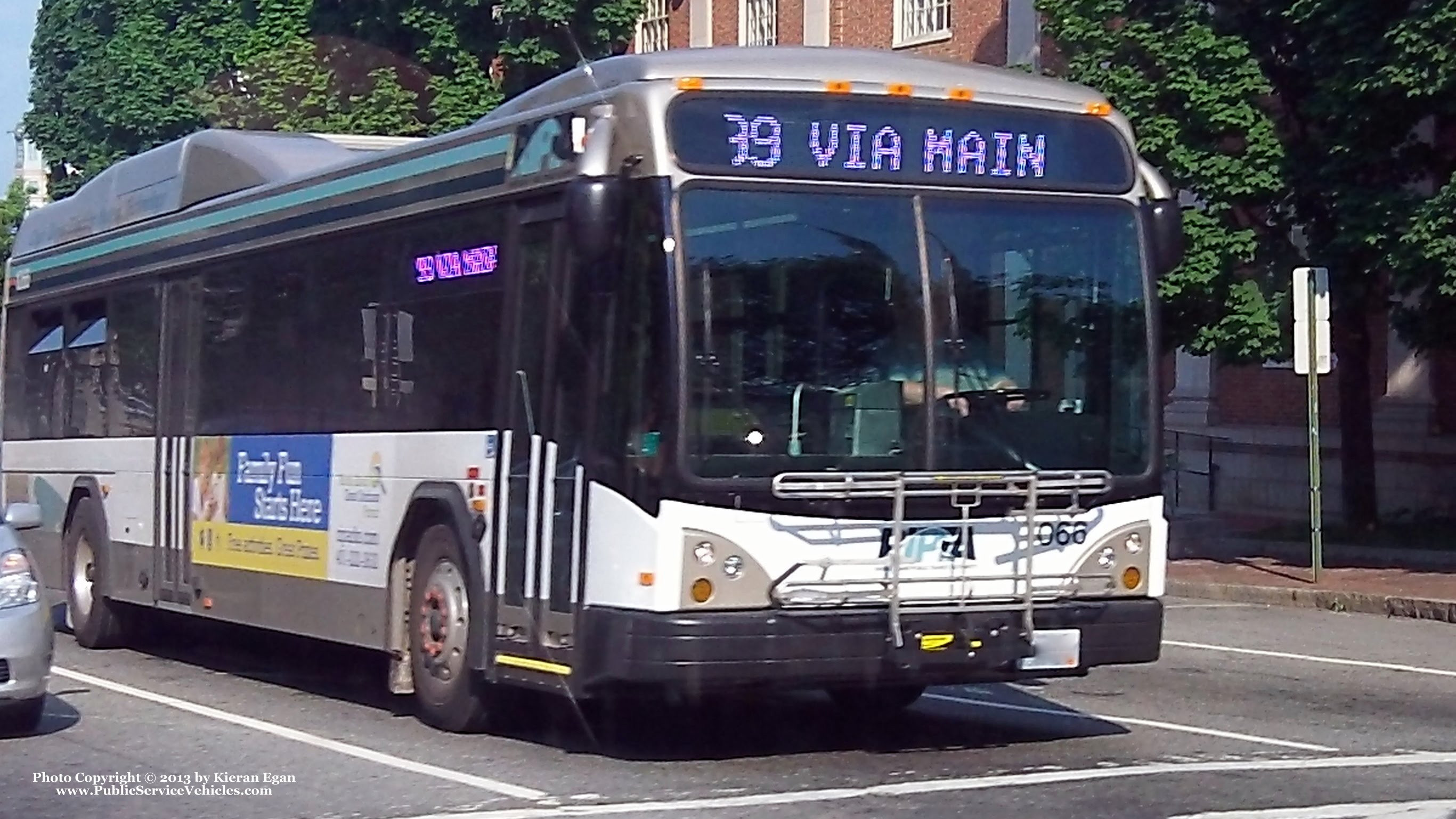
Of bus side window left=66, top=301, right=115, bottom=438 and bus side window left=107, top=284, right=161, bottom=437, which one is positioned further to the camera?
bus side window left=66, top=301, right=115, bottom=438

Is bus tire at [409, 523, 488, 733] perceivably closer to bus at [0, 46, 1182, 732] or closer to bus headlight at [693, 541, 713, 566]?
bus at [0, 46, 1182, 732]

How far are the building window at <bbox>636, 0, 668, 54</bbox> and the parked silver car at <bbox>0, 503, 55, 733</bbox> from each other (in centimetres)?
3204

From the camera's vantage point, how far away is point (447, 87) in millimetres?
38188

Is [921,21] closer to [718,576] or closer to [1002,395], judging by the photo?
[1002,395]

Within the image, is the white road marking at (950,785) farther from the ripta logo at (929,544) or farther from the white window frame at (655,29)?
the white window frame at (655,29)

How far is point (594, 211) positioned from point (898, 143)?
4.87ft

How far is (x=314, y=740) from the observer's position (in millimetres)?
11375

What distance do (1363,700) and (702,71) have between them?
5.78 metres

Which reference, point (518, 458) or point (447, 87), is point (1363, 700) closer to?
point (518, 458)

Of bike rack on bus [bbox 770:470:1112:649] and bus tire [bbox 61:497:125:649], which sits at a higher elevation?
bike rack on bus [bbox 770:470:1112:649]

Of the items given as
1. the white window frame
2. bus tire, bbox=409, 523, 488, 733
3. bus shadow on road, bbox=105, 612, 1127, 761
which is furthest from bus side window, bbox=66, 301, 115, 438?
the white window frame

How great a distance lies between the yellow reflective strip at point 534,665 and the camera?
33.0ft

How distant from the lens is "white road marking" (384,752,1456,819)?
8.91 m

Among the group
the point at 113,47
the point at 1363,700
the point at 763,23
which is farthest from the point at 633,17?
the point at 1363,700
